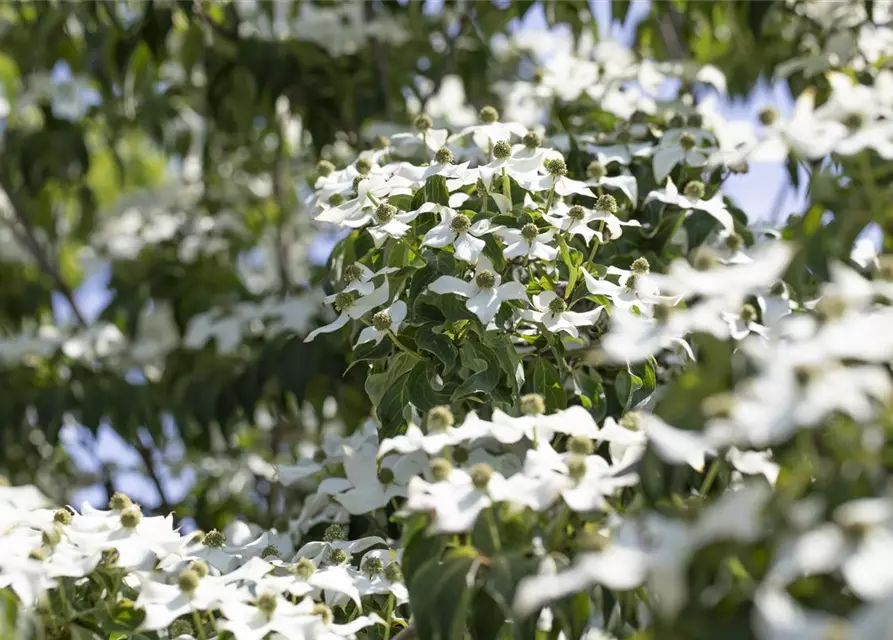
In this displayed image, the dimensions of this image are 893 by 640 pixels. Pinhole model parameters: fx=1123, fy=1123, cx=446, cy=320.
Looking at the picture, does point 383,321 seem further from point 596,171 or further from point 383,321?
point 596,171

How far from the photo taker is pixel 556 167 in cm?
178

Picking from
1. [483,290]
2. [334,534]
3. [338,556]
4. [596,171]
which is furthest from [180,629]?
[596,171]

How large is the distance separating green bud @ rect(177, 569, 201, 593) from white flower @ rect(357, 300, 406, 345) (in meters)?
0.45

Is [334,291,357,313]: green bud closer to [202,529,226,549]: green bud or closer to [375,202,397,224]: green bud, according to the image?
[375,202,397,224]: green bud

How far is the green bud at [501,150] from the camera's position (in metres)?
1.78

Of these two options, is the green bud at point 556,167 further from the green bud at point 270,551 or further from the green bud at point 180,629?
the green bud at point 180,629

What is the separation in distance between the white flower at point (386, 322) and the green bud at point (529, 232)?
8.2 inches


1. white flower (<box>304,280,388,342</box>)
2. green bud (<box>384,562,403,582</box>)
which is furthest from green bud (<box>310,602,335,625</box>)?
white flower (<box>304,280,388,342</box>)

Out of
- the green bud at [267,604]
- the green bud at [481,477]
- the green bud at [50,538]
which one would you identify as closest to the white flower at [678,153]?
the green bud at [481,477]

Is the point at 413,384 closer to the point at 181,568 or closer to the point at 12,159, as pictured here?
the point at 181,568

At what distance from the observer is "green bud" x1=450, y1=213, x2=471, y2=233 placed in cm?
165

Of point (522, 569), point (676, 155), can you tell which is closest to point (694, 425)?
point (522, 569)

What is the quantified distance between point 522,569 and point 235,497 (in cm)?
221

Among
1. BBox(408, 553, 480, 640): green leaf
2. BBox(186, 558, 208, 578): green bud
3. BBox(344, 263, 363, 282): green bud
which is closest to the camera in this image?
BBox(408, 553, 480, 640): green leaf
